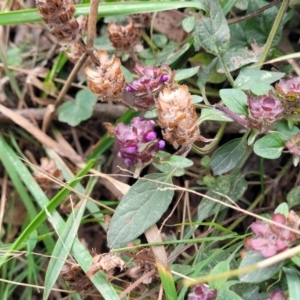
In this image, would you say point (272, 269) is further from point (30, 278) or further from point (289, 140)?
point (30, 278)

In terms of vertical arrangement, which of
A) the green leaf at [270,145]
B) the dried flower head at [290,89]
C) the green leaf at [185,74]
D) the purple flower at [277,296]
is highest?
the green leaf at [185,74]

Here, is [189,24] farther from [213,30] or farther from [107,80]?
[107,80]

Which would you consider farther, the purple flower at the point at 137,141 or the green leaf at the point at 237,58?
the green leaf at the point at 237,58

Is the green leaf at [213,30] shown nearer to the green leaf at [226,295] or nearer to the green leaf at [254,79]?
the green leaf at [254,79]

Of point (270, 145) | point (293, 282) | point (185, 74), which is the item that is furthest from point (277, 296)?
A: point (185, 74)

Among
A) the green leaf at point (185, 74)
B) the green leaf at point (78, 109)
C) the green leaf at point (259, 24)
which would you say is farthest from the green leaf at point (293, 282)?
the green leaf at point (78, 109)

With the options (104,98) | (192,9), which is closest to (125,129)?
(104,98)

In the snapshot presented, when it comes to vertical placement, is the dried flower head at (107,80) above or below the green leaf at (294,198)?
above

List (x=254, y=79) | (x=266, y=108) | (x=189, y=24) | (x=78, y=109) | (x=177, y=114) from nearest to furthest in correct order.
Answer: (x=177, y=114)
(x=266, y=108)
(x=254, y=79)
(x=189, y=24)
(x=78, y=109)
